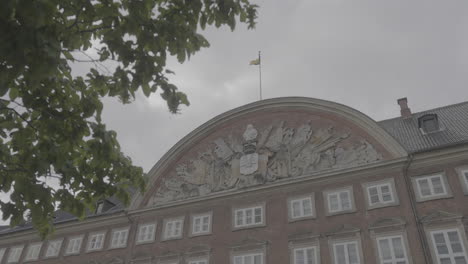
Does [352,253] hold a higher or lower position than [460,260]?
higher

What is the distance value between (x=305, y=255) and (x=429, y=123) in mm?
12200

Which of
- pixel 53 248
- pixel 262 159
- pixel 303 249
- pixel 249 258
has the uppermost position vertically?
pixel 262 159

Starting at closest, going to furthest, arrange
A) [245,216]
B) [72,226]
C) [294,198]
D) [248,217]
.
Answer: [294,198], [248,217], [245,216], [72,226]

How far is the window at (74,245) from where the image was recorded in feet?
101

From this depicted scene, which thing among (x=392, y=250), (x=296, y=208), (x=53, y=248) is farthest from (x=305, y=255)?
(x=53, y=248)

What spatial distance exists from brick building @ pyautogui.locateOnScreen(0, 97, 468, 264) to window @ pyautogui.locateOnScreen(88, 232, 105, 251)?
0.35ft

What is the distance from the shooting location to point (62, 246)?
1252 inches

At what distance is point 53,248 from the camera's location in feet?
105

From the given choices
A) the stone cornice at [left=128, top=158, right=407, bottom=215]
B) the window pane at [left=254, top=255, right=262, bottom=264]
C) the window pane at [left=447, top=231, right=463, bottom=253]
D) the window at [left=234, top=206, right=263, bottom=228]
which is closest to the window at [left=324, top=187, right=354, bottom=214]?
the stone cornice at [left=128, top=158, right=407, bottom=215]

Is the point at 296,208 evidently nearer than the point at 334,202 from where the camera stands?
No

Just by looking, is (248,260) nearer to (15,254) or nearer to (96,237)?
(96,237)

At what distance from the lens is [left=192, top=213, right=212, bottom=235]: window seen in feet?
87.5

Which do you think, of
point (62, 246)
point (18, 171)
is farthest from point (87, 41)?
point (62, 246)

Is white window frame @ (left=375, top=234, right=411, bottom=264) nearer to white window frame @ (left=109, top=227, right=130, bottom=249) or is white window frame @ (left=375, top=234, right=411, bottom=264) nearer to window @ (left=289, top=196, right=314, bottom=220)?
window @ (left=289, top=196, right=314, bottom=220)
